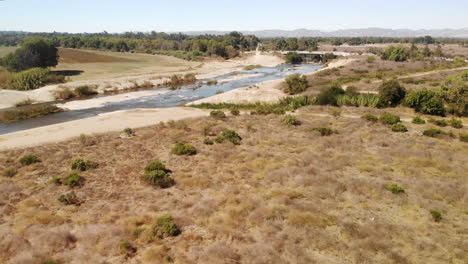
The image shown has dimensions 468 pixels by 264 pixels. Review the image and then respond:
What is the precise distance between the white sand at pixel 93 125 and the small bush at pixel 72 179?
13524 millimetres

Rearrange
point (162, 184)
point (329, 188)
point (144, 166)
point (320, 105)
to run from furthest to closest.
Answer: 1. point (320, 105)
2. point (144, 166)
3. point (162, 184)
4. point (329, 188)

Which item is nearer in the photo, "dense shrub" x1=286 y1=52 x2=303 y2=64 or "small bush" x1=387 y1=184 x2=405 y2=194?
"small bush" x1=387 y1=184 x2=405 y2=194

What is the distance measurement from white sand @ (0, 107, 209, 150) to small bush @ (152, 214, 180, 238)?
24.7 meters

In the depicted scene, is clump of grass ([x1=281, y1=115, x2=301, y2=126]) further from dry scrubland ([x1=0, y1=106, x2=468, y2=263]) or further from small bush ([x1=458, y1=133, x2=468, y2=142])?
small bush ([x1=458, y1=133, x2=468, y2=142])

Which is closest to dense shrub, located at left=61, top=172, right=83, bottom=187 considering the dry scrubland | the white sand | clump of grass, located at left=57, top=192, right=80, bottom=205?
the dry scrubland

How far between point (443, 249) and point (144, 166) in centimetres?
2163

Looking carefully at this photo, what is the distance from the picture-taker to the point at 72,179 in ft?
70.1

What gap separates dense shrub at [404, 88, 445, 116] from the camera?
1586 inches

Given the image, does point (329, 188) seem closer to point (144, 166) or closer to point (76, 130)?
point (144, 166)

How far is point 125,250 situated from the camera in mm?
13797

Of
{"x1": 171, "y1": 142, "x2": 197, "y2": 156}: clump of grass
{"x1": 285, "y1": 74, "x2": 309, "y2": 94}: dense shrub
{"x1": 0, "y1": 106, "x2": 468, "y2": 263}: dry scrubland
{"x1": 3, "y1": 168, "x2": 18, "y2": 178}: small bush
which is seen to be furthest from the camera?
{"x1": 285, "y1": 74, "x2": 309, "y2": 94}: dense shrub

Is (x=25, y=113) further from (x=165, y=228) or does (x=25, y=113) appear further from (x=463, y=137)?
(x=463, y=137)

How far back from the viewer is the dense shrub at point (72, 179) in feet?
69.8

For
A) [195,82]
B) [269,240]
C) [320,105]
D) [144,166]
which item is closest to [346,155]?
[269,240]
